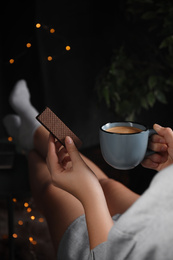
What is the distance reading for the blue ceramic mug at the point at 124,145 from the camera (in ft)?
1.72

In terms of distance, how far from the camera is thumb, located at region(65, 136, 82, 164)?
20.6 inches

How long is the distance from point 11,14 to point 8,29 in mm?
71

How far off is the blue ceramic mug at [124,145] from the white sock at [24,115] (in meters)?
0.57

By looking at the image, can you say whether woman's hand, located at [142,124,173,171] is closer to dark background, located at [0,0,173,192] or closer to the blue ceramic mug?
the blue ceramic mug

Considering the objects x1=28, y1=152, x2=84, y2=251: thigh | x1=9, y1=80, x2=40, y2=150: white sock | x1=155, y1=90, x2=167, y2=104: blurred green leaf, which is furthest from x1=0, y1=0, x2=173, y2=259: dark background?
x1=28, y1=152, x2=84, y2=251: thigh

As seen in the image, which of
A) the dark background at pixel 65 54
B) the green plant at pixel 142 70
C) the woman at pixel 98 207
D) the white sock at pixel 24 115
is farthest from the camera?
the dark background at pixel 65 54

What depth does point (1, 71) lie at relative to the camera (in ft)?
5.08

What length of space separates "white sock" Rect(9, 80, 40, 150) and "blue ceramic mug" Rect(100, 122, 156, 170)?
0.57 metres

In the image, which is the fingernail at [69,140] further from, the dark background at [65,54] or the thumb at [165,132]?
the dark background at [65,54]

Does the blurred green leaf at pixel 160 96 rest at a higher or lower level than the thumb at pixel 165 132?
lower

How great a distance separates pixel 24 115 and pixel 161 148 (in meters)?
0.71

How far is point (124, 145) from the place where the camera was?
0.53m

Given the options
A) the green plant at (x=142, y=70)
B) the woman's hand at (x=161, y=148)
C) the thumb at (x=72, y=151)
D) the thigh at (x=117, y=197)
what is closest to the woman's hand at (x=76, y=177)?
the thumb at (x=72, y=151)

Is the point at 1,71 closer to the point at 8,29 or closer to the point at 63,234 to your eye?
the point at 8,29
